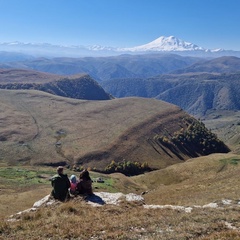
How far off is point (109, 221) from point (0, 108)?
19100 centimetres

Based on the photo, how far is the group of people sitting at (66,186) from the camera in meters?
25.9

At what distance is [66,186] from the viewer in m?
26.0

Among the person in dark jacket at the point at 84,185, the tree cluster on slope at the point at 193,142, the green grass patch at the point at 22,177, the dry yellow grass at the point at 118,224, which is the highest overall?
the dry yellow grass at the point at 118,224

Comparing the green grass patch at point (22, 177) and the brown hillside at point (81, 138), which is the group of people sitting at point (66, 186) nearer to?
the green grass patch at point (22, 177)

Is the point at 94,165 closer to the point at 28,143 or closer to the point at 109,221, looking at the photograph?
the point at 28,143

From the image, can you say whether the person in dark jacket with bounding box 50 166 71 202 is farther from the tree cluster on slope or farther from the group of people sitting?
the tree cluster on slope

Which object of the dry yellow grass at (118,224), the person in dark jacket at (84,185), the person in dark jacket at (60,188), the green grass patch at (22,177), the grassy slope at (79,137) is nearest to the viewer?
the dry yellow grass at (118,224)

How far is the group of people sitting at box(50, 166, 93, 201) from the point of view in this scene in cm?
2589

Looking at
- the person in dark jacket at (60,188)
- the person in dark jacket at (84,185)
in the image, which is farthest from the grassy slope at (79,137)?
the person in dark jacket at (60,188)

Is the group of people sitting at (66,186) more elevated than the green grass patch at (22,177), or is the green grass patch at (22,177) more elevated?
the group of people sitting at (66,186)

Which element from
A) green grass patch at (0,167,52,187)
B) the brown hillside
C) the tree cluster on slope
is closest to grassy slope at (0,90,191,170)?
the brown hillside

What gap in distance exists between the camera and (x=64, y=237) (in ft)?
54.2

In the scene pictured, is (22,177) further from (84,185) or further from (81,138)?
(84,185)

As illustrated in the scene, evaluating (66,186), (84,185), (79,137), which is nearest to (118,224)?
(66,186)
